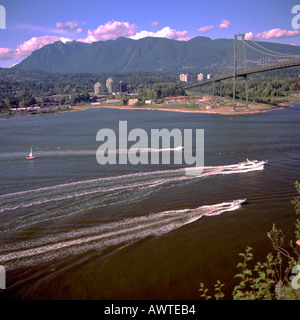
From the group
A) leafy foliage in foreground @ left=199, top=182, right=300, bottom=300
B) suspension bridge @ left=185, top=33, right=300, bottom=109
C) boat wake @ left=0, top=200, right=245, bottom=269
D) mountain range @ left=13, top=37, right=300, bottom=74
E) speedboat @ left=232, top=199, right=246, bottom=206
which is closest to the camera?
leafy foliage in foreground @ left=199, top=182, right=300, bottom=300

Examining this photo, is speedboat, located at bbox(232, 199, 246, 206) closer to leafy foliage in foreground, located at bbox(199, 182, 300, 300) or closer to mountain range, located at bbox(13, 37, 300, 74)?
leafy foliage in foreground, located at bbox(199, 182, 300, 300)

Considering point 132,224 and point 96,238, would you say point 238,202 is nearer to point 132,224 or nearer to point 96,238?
point 132,224

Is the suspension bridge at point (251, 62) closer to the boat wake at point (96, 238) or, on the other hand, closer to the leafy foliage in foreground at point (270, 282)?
the boat wake at point (96, 238)

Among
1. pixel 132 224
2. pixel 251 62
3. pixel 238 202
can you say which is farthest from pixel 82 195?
pixel 251 62

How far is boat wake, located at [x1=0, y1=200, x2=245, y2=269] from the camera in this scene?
163 inches

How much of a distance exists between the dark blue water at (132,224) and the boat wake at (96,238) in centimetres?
2

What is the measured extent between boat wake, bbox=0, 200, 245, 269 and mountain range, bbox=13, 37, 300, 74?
144m

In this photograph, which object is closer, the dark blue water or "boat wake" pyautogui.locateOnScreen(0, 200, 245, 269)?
the dark blue water

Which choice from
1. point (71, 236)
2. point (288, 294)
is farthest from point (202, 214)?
point (288, 294)

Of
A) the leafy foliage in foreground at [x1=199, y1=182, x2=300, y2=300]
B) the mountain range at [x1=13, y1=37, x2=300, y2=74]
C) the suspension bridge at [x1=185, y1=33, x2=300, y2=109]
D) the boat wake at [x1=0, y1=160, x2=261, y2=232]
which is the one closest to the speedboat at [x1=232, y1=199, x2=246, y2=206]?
the leafy foliage in foreground at [x1=199, y1=182, x2=300, y2=300]

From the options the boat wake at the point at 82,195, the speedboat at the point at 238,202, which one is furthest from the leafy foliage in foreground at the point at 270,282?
the boat wake at the point at 82,195

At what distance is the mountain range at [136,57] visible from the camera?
511ft

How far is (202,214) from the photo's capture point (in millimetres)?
5246

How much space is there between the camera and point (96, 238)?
4492mm
